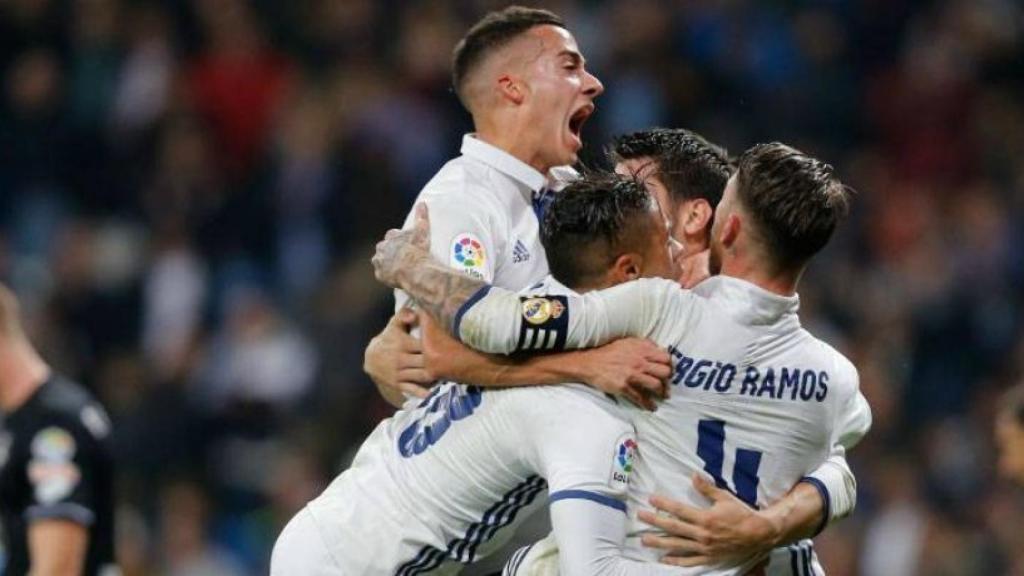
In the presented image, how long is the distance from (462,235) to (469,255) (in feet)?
0.23

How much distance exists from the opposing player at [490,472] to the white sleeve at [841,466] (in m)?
0.47

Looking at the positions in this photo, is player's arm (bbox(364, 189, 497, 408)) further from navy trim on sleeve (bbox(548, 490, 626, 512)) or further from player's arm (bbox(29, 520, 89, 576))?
player's arm (bbox(29, 520, 89, 576))

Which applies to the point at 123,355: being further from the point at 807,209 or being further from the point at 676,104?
the point at 807,209

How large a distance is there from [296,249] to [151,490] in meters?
1.72

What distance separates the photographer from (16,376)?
6.71 m

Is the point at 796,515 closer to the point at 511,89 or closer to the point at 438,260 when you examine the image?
the point at 438,260

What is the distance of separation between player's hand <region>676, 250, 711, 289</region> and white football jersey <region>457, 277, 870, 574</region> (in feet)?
0.82

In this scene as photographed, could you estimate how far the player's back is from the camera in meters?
4.34

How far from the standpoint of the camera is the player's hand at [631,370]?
168 inches

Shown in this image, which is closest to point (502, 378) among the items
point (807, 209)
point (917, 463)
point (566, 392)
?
point (566, 392)

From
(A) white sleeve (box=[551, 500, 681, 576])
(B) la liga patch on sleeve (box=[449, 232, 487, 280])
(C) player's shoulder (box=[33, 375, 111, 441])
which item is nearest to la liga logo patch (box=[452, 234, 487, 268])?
(B) la liga patch on sleeve (box=[449, 232, 487, 280])

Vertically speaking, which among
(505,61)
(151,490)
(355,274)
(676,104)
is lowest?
(151,490)

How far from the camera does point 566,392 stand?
14.4 feet

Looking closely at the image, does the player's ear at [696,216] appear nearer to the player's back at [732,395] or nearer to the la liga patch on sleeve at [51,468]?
the player's back at [732,395]
